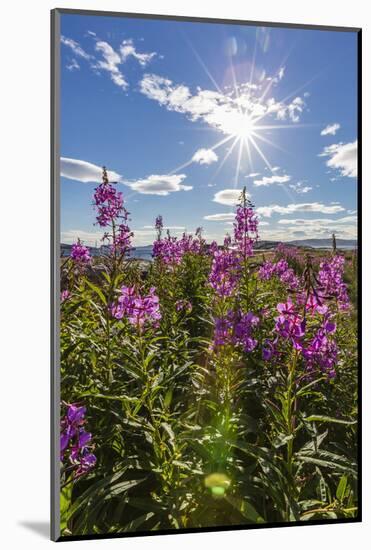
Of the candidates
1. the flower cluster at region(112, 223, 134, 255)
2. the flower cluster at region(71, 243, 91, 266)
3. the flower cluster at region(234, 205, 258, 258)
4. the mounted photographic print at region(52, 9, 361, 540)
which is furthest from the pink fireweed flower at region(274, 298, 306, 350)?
the flower cluster at region(71, 243, 91, 266)

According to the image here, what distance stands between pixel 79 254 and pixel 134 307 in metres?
0.30

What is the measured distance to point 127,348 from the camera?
109 inches

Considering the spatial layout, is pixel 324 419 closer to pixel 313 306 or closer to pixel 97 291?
pixel 313 306

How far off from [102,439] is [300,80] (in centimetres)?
168

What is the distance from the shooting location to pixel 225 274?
294 centimetres

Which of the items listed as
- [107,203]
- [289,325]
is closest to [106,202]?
[107,203]

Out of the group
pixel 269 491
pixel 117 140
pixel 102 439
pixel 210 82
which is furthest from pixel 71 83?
pixel 269 491

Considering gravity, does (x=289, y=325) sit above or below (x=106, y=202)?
below

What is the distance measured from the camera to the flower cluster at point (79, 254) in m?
2.71

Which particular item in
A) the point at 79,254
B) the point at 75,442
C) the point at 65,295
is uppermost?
the point at 79,254

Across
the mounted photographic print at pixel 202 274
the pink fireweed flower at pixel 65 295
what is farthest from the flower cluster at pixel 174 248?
the pink fireweed flower at pixel 65 295

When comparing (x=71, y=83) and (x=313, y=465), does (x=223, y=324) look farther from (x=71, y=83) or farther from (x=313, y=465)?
(x=71, y=83)

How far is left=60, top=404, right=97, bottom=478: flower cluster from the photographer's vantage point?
2.68 meters

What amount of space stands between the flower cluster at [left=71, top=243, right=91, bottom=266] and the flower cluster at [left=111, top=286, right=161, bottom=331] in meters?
0.19
